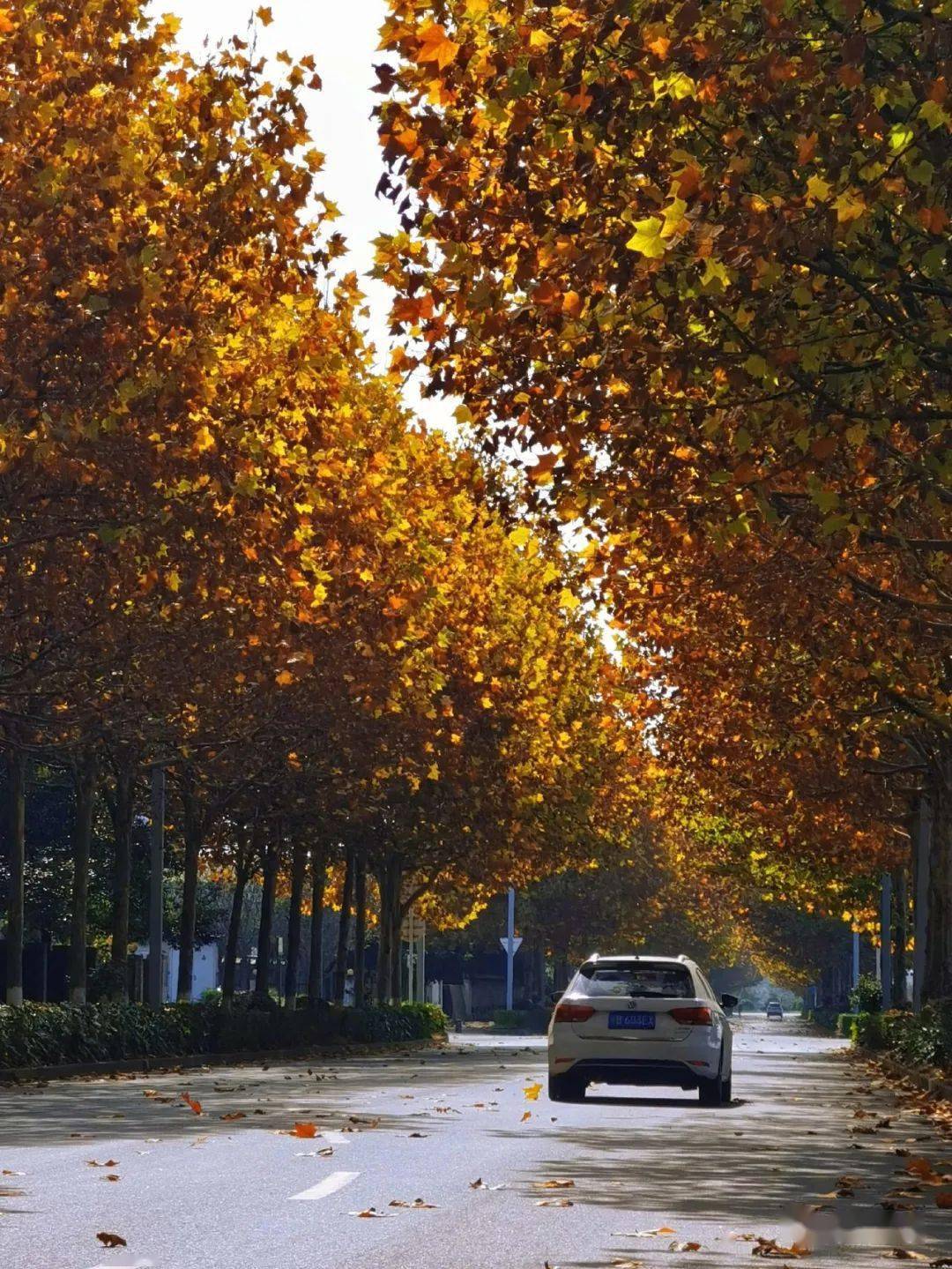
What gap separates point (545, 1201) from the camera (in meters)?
11.7

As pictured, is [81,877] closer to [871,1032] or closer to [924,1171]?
[871,1032]

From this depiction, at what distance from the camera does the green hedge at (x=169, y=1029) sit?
1179 inches

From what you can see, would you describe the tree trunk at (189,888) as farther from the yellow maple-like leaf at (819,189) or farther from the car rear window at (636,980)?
the yellow maple-like leaf at (819,189)

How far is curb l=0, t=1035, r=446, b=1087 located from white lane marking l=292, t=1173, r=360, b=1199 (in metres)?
15.5

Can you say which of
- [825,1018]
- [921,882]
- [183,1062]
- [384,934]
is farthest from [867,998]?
[825,1018]

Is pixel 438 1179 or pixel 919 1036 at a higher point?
pixel 919 1036

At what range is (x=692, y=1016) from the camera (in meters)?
21.4

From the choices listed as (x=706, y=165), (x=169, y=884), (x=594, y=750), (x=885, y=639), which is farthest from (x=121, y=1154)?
(x=169, y=884)

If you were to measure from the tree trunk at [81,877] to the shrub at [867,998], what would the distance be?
28655mm

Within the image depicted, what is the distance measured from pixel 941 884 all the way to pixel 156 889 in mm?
12785

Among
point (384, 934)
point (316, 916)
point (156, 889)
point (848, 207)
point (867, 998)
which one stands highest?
point (848, 207)

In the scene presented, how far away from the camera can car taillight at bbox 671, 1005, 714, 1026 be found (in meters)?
21.4

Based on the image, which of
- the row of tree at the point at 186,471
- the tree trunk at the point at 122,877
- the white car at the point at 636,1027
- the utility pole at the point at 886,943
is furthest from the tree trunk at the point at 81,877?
the utility pole at the point at 886,943

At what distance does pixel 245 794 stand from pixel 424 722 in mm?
4342
